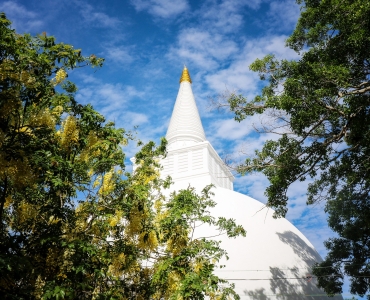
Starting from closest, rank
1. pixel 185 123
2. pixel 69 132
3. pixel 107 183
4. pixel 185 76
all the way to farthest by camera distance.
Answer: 1. pixel 69 132
2. pixel 107 183
3. pixel 185 123
4. pixel 185 76

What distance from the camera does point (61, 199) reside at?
5445 millimetres

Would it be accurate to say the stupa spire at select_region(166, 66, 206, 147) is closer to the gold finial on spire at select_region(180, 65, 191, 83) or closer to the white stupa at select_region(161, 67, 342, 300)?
the white stupa at select_region(161, 67, 342, 300)

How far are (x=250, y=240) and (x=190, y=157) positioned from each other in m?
5.28

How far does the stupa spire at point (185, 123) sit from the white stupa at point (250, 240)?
5 cm

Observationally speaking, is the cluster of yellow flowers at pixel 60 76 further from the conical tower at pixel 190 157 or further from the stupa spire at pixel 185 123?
the stupa spire at pixel 185 123

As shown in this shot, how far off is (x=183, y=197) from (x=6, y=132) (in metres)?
3.62

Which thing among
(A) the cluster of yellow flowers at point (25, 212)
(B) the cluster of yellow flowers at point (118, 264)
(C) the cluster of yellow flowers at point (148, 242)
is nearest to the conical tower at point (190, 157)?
(C) the cluster of yellow flowers at point (148, 242)

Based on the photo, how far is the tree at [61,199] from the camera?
420cm

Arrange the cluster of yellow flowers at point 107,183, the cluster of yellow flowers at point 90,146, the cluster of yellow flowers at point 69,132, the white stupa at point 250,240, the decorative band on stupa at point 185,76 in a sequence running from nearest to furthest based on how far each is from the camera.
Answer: the cluster of yellow flowers at point 69,132 < the cluster of yellow flowers at point 90,146 < the cluster of yellow flowers at point 107,183 < the white stupa at point 250,240 < the decorative band on stupa at point 185,76

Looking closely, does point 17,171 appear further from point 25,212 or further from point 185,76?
point 185,76

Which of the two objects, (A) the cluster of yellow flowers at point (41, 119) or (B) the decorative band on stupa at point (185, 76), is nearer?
(A) the cluster of yellow flowers at point (41, 119)

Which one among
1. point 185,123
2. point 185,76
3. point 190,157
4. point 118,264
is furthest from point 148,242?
point 185,76

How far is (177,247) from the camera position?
7090 mm

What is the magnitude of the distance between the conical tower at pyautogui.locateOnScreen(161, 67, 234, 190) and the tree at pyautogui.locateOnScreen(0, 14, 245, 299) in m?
6.85
